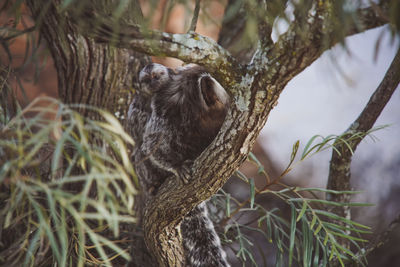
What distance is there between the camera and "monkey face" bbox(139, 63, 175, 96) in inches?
65.6

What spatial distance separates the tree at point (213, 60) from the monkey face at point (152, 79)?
229mm

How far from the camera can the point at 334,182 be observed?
186 centimetres

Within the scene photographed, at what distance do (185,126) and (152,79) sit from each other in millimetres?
282

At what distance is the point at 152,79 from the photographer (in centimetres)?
168

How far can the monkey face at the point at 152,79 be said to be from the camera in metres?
1.67

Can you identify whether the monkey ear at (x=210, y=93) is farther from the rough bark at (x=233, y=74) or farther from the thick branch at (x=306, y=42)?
the thick branch at (x=306, y=42)

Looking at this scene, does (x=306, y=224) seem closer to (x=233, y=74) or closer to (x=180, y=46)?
(x=233, y=74)

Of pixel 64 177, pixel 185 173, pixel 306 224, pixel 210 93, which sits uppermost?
pixel 210 93

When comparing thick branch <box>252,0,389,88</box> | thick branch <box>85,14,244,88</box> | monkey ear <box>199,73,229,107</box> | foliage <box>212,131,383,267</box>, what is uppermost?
thick branch <box>252,0,389,88</box>

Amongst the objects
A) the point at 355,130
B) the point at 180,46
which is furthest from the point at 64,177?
the point at 355,130

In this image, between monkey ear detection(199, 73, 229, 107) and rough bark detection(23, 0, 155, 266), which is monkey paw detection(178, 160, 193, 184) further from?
rough bark detection(23, 0, 155, 266)

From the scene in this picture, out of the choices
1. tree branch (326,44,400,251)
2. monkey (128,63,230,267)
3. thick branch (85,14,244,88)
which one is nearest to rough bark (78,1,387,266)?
thick branch (85,14,244,88)

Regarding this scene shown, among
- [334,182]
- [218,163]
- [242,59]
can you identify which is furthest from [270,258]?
[218,163]

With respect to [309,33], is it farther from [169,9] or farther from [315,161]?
[315,161]
